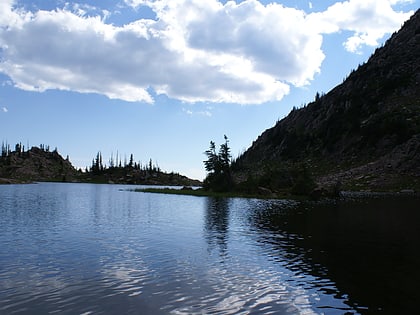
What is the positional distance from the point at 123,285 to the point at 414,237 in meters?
30.4

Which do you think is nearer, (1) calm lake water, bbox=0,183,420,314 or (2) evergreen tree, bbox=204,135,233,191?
(1) calm lake water, bbox=0,183,420,314

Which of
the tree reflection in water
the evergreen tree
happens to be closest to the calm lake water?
the tree reflection in water

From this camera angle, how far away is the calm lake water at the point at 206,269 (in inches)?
692

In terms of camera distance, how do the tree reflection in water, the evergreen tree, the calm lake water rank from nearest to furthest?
the calm lake water, the tree reflection in water, the evergreen tree

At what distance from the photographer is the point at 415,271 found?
78.0ft

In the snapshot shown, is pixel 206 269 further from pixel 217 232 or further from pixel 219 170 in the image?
pixel 219 170

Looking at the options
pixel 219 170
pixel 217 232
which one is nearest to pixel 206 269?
pixel 217 232

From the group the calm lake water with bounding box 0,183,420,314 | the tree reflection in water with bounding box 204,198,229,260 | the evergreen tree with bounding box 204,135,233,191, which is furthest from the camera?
the evergreen tree with bounding box 204,135,233,191

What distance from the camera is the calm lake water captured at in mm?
17578

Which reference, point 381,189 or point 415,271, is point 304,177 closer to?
point 381,189

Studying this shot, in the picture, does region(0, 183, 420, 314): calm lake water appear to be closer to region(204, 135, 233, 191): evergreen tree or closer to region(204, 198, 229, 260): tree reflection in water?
region(204, 198, 229, 260): tree reflection in water

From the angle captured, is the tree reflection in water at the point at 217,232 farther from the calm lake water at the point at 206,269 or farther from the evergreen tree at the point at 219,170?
the evergreen tree at the point at 219,170

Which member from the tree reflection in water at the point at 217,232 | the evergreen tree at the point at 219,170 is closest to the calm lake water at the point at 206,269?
the tree reflection in water at the point at 217,232

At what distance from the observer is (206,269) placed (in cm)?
2433
